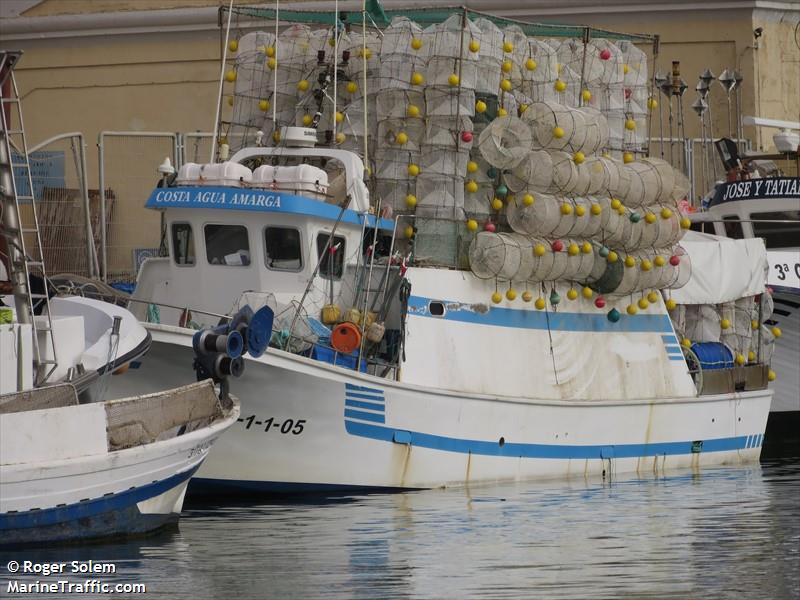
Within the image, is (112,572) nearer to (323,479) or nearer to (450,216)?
(323,479)

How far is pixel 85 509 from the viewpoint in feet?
53.8

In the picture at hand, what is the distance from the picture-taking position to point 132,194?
28.9 m

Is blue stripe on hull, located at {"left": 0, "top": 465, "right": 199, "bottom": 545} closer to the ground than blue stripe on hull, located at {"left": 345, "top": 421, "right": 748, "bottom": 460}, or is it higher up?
higher up

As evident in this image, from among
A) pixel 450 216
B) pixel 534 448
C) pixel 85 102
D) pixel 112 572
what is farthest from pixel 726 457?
pixel 85 102

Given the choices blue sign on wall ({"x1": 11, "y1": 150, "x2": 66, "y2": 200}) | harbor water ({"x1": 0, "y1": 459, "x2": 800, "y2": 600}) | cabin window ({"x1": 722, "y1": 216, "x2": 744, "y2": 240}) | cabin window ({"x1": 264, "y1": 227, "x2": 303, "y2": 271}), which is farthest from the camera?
cabin window ({"x1": 722, "y1": 216, "x2": 744, "y2": 240})

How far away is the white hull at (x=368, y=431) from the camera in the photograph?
1981cm

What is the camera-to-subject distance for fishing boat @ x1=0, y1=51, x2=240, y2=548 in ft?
52.0

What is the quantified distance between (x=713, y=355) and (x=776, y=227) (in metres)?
6.15

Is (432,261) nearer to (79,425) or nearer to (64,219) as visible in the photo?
(79,425)

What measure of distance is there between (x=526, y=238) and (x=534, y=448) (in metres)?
2.59

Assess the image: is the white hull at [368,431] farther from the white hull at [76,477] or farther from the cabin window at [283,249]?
the white hull at [76,477]

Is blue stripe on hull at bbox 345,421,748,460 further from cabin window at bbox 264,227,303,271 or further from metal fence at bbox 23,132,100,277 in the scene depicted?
metal fence at bbox 23,132,100,277

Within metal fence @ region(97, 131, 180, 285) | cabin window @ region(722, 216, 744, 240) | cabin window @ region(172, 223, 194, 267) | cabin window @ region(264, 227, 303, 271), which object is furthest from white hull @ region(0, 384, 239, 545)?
cabin window @ region(722, 216, 744, 240)

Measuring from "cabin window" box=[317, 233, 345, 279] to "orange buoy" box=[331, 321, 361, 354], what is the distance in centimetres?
97
